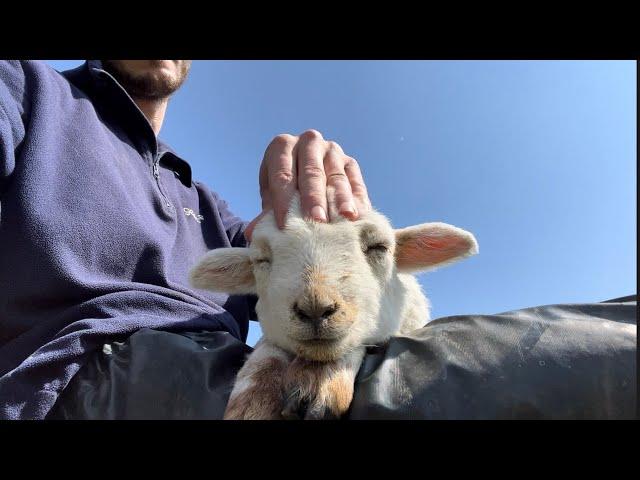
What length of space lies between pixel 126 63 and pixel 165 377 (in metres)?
3.99

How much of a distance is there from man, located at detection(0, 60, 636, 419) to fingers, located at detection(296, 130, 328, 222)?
0.02 m

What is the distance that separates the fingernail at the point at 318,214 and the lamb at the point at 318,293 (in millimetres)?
58

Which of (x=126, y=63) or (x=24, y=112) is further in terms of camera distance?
(x=126, y=63)

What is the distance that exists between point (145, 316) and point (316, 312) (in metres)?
1.41

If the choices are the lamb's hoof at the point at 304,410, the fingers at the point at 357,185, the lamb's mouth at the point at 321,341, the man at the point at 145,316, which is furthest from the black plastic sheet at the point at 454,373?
the fingers at the point at 357,185

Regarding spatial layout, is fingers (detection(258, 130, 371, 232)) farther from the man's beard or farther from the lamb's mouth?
the man's beard

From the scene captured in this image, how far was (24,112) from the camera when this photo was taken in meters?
3.09

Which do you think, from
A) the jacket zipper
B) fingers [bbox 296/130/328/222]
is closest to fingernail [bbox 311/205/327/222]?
fingers [bbox 296/130/328/222]

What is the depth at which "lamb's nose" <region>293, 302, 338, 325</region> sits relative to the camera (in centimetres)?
216

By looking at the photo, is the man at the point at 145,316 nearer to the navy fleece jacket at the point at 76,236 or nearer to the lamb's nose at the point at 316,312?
the navy fleece jacket at the point at 76,236

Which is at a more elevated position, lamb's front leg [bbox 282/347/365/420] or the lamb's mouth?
the lamb's mouth

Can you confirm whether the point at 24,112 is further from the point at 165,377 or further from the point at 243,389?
the point at 243,389
